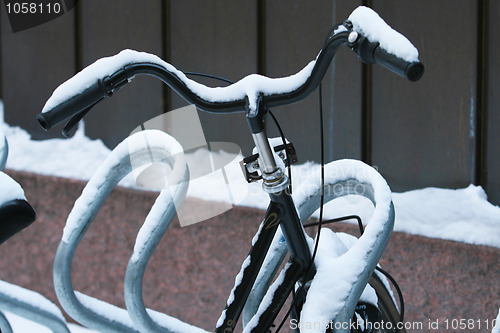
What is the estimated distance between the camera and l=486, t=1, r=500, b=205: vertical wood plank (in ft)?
5.89

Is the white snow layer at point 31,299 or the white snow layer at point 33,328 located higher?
the white snow layer at point 31,299

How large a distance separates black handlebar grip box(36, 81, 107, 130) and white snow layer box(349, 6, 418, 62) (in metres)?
0.44

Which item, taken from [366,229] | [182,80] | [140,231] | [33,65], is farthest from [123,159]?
[33,65]

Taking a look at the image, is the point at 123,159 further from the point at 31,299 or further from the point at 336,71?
the point at 336,71

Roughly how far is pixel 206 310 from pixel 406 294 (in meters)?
0.82

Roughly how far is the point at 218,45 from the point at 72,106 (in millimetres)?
1428

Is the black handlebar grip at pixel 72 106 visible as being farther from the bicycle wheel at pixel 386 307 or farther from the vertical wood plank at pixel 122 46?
the vertical wood plank at pixel 122 46

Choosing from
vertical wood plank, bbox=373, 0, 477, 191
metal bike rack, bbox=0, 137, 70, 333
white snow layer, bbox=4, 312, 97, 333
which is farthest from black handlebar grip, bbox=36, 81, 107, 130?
white snow layer, bbox=4, 312, 97, 333

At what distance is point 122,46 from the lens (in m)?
2.78

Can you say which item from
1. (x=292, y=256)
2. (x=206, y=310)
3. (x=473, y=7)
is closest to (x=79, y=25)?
(x=206, y=310)

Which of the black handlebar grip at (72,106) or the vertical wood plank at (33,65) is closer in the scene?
the black handlebar grip at (72,106)

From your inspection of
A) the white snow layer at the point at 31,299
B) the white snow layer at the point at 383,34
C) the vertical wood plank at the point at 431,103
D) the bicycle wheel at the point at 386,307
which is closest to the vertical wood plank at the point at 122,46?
the vertical wood plank at the point at 431,103

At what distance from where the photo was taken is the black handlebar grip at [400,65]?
2.97ft

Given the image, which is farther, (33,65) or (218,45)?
(33,65)
